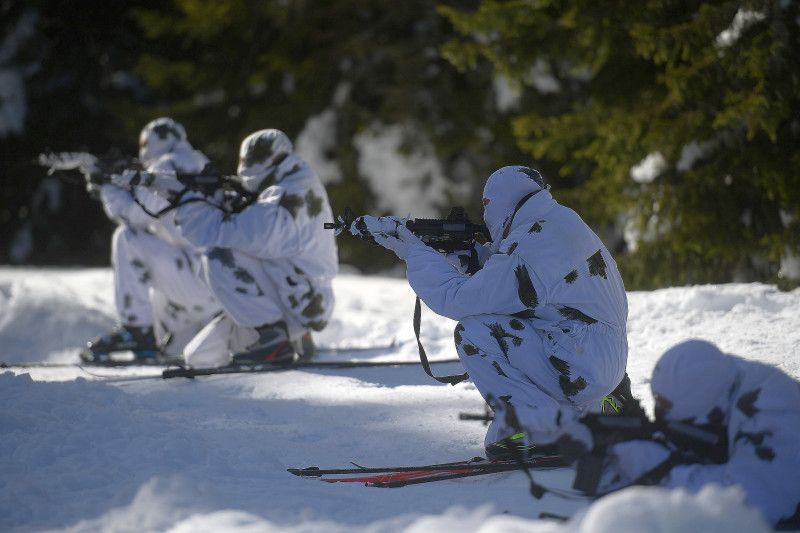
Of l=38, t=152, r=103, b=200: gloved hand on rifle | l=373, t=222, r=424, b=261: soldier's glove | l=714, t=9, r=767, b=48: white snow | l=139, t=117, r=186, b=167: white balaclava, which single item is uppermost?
l=714, t=9, r=767, b=48: white snow

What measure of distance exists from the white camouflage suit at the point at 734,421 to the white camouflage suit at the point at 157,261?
4698mm

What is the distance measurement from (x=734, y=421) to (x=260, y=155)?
3813mm

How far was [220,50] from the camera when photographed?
14102 millimetres

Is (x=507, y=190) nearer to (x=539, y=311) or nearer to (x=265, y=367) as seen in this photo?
(x=539, y=311)

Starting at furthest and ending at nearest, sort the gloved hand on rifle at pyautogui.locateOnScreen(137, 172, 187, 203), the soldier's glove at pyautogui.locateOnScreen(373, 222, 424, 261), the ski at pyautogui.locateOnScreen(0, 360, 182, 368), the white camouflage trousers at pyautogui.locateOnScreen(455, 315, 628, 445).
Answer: the ski at pyautogui.locateOnScreen(0, 360, 182, 368), the gloved hand on rifle at pyautogui.locateOnScreen(137, 172, 187, 203), the soldier's glove at pyautogui.locateOnScreen(373, 222, 424, 261), the white camouflage trousers at pyautogui.locateOnScreen(455, 315, 628, 445)

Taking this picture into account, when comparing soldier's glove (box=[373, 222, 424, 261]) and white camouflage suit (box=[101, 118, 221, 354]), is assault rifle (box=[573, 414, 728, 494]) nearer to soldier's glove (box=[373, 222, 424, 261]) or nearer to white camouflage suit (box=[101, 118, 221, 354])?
soldier's glove (box=[373, 222, 424, 261])

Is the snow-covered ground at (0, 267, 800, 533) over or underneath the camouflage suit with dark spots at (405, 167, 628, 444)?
underneath

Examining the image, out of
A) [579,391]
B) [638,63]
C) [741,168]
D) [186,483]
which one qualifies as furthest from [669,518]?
[638,63]

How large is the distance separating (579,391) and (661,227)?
4570 mm

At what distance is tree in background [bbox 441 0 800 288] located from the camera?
20.2 ft

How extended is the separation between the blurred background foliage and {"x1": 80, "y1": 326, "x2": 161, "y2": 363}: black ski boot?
3.62 meters

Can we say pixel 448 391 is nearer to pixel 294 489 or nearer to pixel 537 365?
pixel 537 365

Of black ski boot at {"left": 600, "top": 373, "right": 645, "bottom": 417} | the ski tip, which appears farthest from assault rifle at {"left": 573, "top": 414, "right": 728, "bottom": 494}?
the ski tip

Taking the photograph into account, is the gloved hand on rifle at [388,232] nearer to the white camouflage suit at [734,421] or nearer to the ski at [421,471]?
the ski at [421,471]
